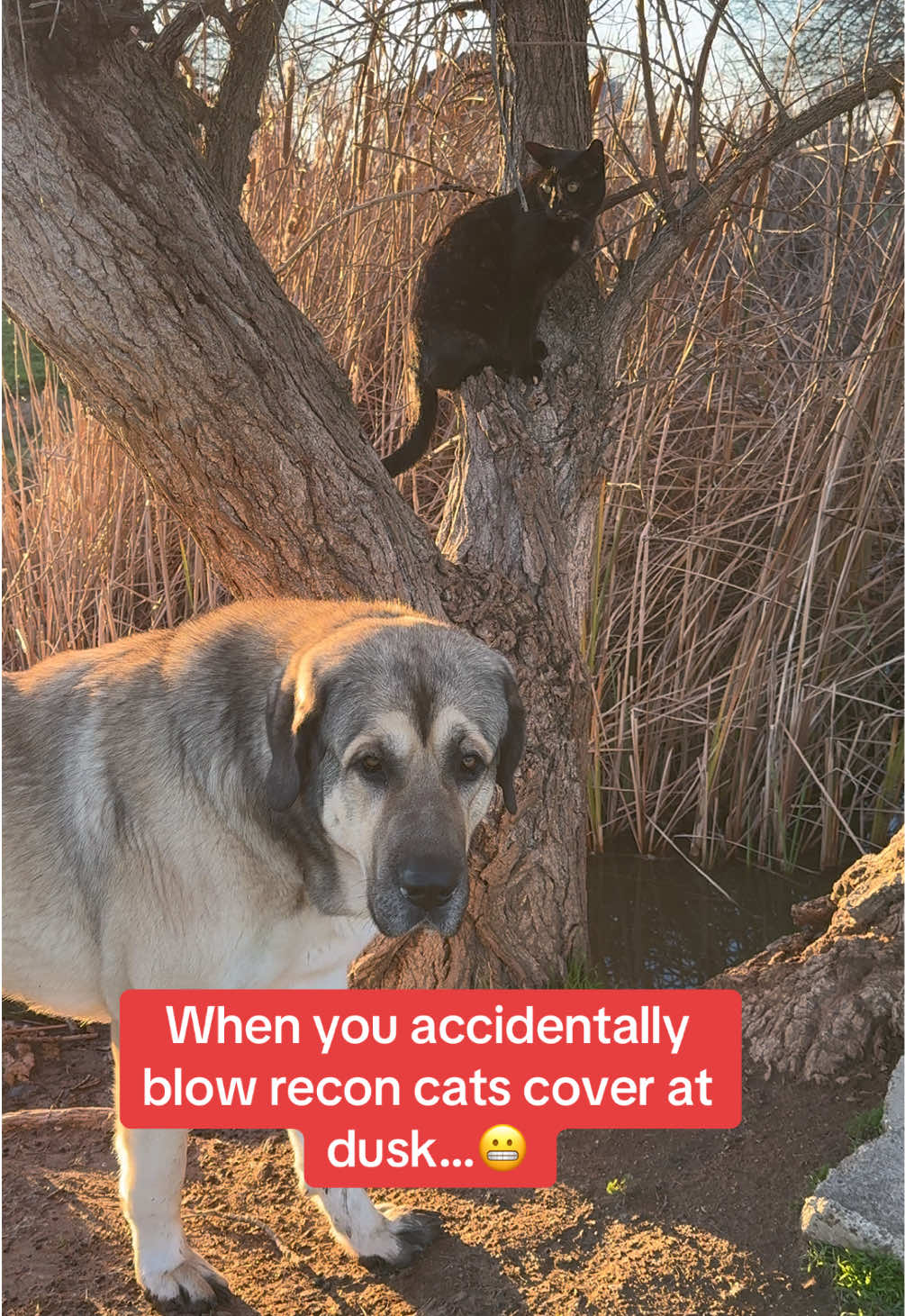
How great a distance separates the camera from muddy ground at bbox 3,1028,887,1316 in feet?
9.09

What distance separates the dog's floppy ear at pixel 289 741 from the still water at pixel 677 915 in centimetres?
284

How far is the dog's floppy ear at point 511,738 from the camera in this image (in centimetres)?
270

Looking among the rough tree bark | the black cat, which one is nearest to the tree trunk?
the rough tree bark

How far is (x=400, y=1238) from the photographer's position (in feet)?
9.83

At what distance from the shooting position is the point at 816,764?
19.4ft

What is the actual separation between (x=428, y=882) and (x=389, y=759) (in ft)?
0.90

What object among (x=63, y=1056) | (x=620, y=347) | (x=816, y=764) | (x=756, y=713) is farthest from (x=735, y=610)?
(x=63, y=1056)

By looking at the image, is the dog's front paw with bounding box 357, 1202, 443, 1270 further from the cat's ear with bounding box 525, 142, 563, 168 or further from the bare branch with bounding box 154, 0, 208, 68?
the cat's ear with bounding box 525, 142, 563, 168

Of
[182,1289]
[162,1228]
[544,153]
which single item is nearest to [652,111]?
[544,153]

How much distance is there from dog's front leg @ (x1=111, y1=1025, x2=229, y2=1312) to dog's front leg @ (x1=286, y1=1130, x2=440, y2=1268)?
0.32 metres

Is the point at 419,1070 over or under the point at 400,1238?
over

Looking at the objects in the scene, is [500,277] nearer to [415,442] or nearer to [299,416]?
[415,442]

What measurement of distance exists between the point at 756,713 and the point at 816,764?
1.56 feet

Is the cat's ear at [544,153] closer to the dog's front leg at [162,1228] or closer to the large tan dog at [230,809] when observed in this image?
the large tan dog at [230,809]
